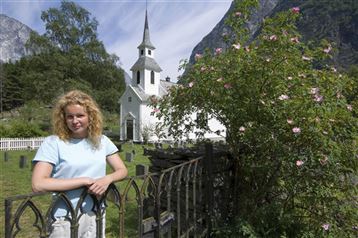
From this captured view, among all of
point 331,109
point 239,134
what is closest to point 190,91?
point 239,134

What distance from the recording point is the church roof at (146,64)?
32.4 metres

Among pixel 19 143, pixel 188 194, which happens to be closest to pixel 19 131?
pixel 19 143

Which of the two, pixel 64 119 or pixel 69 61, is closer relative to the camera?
pixel 64 119

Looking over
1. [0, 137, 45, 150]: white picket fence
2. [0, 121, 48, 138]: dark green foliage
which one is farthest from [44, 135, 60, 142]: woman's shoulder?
[0, 121, 48, 138]: dark green foliage

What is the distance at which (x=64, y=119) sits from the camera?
2203mm

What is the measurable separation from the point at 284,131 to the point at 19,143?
25349mm

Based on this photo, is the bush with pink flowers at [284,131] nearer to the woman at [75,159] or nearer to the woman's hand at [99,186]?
the woman at [75,159]

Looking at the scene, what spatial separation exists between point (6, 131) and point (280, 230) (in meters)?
27.5

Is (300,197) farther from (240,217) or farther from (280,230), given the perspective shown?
(240,217)

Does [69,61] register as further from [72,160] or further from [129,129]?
[72,160]

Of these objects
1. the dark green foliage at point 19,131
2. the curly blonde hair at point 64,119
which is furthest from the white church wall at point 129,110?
the curly blonde hair at point 64,119

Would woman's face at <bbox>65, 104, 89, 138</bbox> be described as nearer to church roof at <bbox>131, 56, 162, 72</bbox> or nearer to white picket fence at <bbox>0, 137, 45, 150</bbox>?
white picket fence at <bbox>0, 137, 45, 150</bbox>

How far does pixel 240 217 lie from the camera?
3.72 m

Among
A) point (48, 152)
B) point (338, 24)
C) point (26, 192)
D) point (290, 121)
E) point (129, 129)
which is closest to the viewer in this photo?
point (48, 152)
